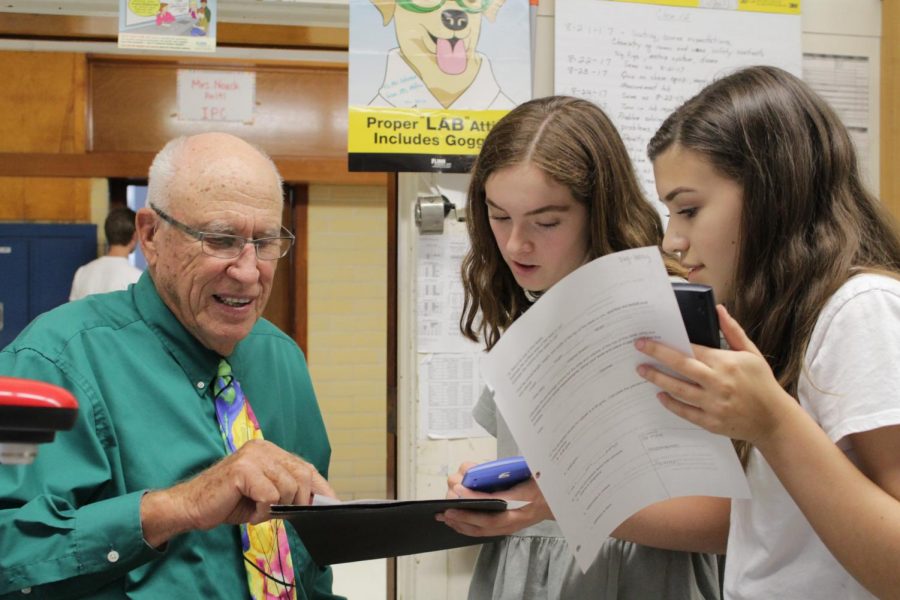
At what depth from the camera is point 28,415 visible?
57 centimetres

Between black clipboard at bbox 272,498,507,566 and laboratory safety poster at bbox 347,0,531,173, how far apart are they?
1.01 m

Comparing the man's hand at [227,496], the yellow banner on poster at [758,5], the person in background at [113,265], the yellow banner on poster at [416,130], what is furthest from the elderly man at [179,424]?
the person in background at [113,265]

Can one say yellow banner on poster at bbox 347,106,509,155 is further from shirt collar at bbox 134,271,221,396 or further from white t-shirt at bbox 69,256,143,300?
white t-shirt at bbox 69,256,143,300

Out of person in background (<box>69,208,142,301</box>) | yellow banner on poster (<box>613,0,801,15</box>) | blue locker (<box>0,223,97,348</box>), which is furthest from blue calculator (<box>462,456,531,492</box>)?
blue locker (<box>0,223,97,348</box>)

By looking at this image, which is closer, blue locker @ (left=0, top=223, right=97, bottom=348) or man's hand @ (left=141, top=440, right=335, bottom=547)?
man's hand @ (left=141, top=440, right=335, bottom=547)

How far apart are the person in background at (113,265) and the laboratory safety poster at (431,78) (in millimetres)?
3044

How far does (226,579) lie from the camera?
142 cm

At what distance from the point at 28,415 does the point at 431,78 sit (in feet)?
5.48

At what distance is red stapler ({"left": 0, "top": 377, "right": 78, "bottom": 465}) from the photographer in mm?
571

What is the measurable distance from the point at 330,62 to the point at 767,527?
4968 millimetres

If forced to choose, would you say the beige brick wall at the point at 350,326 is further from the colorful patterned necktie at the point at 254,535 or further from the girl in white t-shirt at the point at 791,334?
the girl in white t-shirt at the point at 791,334

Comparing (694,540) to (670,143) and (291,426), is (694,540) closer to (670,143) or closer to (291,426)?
(670,143)

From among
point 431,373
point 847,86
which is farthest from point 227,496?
point 847,86

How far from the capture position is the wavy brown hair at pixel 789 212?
3.26 ft
